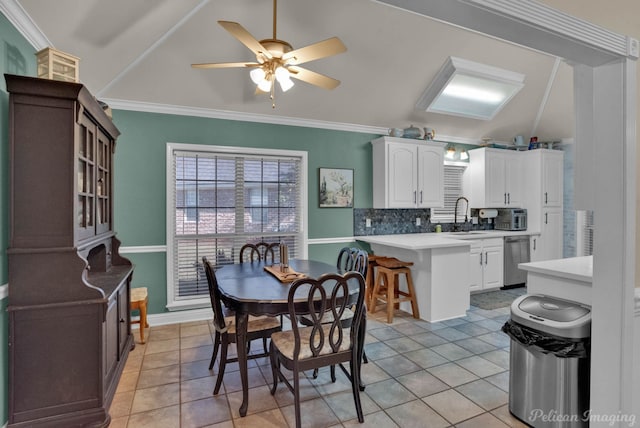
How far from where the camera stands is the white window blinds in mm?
3953

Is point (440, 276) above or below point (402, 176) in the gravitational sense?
below

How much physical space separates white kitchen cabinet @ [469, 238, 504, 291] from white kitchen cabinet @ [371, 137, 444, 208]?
0.88 m

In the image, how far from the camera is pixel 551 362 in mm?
1867

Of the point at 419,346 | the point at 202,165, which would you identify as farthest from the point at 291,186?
the point at 419,346

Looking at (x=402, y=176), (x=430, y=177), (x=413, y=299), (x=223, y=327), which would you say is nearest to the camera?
(x=223, y=327)

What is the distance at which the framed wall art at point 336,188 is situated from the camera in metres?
4.57

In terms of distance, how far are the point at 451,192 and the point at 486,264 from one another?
4.58 feet

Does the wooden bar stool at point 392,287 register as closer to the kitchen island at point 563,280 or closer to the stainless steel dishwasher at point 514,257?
the kitchen island at point 563,280

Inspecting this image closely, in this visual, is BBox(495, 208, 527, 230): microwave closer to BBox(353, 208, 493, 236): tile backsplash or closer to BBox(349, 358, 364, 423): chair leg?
BBox(353, 208, 493, 236): tile backsplash

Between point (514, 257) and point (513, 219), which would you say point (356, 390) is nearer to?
point (514, 257)

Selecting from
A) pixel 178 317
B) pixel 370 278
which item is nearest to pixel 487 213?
pixel 370 278

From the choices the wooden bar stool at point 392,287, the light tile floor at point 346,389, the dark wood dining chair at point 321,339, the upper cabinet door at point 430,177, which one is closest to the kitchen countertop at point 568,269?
the light tile floor at point 346,389

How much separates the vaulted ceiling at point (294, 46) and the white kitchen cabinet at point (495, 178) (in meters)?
0.87

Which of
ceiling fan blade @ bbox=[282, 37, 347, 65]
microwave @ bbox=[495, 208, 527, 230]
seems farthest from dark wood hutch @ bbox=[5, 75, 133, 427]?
microwave @ bbox=[495, 208, 527, 230]
